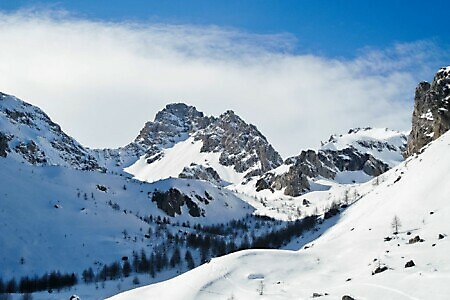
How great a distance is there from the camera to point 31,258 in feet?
487

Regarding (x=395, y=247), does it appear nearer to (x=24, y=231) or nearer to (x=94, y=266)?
(x=94, y=266)

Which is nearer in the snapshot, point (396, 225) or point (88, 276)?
point (396, 225)

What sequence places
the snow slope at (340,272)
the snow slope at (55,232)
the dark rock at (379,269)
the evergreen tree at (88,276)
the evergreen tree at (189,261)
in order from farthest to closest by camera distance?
the snow slope at (55,232) → the evergreen tree at (189,261) → the evergreen tree at (88,276) → the dark rock at (379,269) → the snow slope at (340,272)

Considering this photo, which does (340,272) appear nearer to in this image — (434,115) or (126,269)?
(434,115)

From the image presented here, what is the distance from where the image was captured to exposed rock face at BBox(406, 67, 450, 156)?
122m

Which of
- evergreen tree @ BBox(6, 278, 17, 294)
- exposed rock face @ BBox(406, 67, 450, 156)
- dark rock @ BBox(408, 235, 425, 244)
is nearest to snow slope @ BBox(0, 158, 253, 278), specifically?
evergreen tree @ BBox(6, 278, 17, 294)

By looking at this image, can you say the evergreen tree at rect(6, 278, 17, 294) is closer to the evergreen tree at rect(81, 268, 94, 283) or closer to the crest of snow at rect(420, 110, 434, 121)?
the evergreen tree at rect(81, 268, 94, 283)

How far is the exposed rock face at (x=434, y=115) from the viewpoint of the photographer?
402ft

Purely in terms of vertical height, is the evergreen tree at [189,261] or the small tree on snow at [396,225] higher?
the small tree on snow at [396,225]

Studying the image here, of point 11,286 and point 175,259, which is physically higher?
point 175,259

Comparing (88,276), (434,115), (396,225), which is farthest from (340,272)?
(88,276)

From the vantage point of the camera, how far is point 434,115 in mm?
127000

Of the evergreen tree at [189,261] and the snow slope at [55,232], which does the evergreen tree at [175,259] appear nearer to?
the evergreen tree at [189,261]

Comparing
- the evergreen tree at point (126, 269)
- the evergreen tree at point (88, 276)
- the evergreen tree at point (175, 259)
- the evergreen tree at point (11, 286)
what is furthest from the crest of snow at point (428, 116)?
the evergreen tree at point (11, 286)
